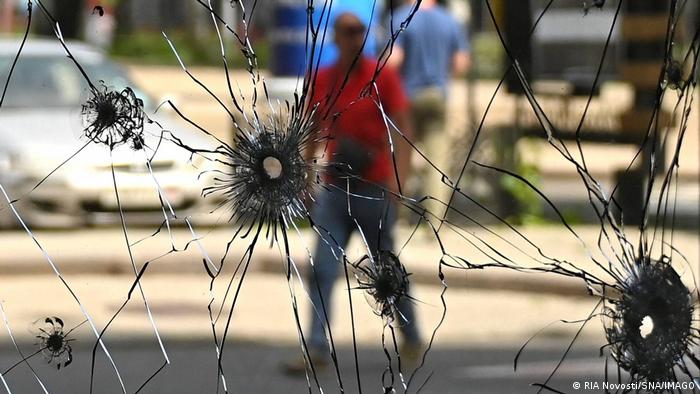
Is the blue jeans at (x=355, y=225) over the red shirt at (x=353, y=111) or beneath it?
beneath

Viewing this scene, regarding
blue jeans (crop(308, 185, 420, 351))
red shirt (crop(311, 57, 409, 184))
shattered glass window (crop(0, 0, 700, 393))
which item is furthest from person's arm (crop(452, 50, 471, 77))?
blue jeans (crop(308, 185, 420, 351))

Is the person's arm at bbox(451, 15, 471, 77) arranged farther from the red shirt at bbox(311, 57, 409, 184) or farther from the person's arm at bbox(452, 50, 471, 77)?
the red shirt at bbox(311, 57, 409, 184)

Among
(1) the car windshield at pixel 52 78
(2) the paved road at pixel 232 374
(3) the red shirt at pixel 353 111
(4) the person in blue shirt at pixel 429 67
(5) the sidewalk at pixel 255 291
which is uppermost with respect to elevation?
(4) the person in blue shirt at pixel 429 67

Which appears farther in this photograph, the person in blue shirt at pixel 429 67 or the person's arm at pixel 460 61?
the person's arm at pixel 460 61

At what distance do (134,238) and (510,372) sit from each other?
9.80 ft

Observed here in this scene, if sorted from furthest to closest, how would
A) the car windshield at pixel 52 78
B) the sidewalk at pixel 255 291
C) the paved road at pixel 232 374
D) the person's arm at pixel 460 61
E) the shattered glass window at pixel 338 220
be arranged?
1. the person's arm at pixel 460 61
2. the car windshield at pixel 52 78
3. the sidewalk at pixel 255 291
4. the paved road at pixel 232 374
5. the shattered glass window at pixel 338 220

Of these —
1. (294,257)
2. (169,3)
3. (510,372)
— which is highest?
(169,3)

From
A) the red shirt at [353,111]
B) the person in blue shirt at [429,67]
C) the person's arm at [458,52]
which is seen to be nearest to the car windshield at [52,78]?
the red shirt at [353,111]

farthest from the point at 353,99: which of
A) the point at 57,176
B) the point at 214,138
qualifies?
the point at 57,176

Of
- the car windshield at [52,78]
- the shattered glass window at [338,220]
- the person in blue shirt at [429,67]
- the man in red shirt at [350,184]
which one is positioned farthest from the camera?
the person in blue shirt at [429,67]

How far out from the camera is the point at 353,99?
3.08 meters

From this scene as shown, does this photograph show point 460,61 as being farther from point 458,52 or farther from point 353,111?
point 353,111

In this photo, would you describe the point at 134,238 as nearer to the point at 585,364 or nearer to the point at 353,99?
the point at 353,99

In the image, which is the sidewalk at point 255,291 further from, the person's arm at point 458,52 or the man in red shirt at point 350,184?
the person's arm at point 458,52
